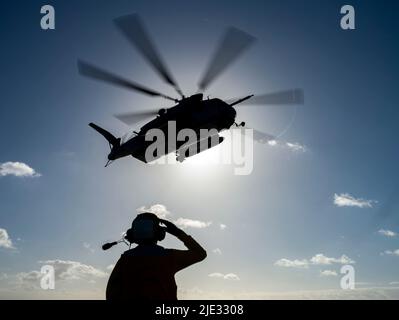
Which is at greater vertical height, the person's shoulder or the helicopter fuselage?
the helicopter fuselage

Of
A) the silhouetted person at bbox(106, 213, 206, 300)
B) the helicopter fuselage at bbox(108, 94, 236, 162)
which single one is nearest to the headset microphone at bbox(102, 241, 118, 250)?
the silhouetted person at bbox(106, 213, 206, 300)

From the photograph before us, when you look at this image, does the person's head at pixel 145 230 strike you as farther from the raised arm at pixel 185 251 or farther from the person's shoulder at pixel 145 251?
the raised arm at pixel 185 251

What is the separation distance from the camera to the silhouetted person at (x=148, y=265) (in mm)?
3883

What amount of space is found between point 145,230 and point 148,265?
1.32ft

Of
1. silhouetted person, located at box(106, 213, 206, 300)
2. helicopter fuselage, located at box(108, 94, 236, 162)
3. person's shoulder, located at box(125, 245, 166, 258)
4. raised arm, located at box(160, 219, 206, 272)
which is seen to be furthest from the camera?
helicopter fuselage, located at box(108, 94, 236, 162)

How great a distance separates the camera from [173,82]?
2369cm

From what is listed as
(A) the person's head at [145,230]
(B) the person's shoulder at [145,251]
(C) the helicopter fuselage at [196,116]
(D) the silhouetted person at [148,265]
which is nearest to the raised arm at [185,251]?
(D) the silhouetted person at [148,265]

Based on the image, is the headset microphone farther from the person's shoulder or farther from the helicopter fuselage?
the helicopter fuselage

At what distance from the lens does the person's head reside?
4.18 metres

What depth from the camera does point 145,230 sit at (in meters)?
4.17

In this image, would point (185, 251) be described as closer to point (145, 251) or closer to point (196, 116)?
point (145, 251)

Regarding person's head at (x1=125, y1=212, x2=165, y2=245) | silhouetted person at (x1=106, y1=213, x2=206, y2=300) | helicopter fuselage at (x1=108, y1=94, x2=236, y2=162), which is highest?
helicopter fuselage at (x1=108, y1=94, x2=236, y2=162)
